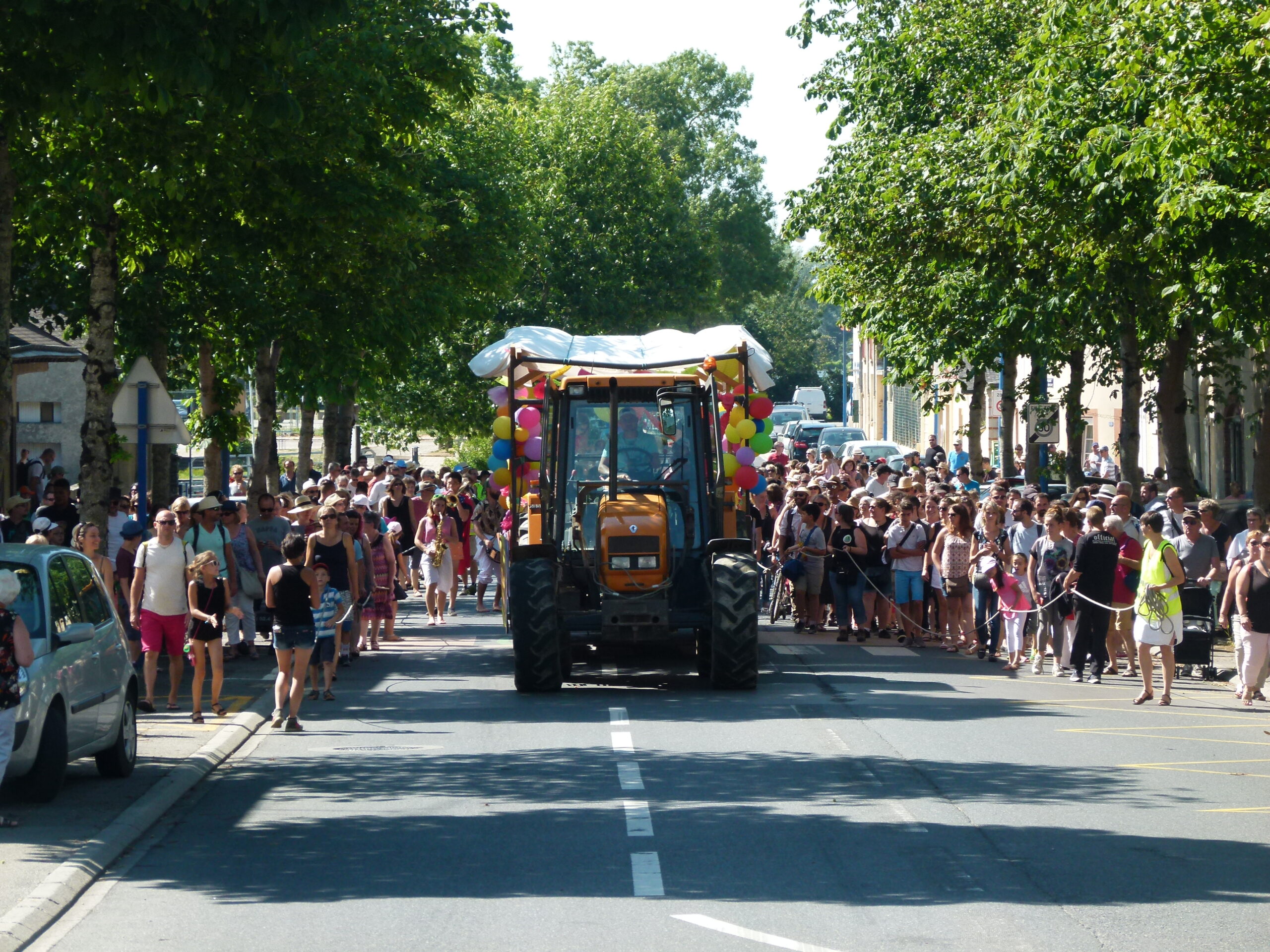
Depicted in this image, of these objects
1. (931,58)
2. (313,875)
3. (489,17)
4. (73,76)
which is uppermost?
(931,58)

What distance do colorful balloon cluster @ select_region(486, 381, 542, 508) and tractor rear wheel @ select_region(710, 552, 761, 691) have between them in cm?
233

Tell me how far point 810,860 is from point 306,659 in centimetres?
636

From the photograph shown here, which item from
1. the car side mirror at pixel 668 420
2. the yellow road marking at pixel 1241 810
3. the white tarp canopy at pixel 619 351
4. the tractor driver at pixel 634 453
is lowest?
the yellow road marking at pixel 1241 810

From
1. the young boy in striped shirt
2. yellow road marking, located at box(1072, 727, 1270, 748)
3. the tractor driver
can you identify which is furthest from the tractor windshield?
yellow road marking, located at box(1072, 727, 1270, 748)

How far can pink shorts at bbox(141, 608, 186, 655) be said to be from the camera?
1452cm

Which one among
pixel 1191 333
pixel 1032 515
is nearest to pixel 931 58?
pixel 1191 333

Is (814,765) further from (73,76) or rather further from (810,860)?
(73,76)

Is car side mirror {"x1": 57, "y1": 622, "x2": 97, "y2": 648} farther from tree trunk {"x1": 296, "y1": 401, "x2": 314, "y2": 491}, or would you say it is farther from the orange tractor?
tree trunk {"x1": 296, "y1": 401, "x2": 314, "y2": 491}

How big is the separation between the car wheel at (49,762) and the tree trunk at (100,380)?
6.61m

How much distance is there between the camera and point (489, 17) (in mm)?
23344

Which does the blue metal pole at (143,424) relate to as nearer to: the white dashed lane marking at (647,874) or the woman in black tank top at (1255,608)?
the white dashed lane marking at (647,874)

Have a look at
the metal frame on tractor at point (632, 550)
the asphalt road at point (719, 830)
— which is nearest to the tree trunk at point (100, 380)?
the asphalt road at point (719, 830)

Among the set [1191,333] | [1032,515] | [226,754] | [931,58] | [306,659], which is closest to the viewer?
[226,754]

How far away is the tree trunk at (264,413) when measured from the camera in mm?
29656
